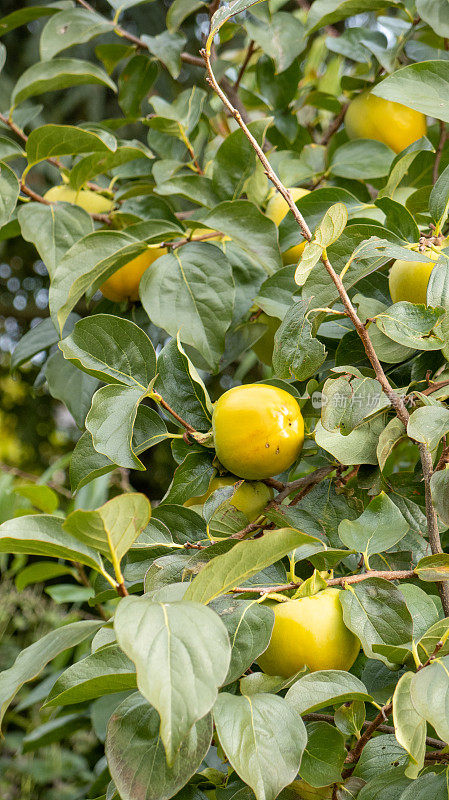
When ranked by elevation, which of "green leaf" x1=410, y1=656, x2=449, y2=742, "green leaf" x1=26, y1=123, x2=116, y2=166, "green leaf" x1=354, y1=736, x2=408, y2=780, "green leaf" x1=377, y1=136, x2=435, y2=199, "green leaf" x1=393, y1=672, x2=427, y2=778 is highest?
"green leaf" x1=26, y1=123, x2=116, y2=166

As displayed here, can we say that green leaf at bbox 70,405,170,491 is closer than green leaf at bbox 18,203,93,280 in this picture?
Yes

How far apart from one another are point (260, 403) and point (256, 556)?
14 cm

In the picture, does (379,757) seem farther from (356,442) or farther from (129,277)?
(129,277)

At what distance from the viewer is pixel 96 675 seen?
0.33m

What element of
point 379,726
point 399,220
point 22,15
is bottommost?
point 379,726

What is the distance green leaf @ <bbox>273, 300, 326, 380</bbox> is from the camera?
42 centimetres

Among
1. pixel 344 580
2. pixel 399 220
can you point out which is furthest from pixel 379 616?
pixel 399 220

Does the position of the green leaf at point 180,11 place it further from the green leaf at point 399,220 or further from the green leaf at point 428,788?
the green leaf at point 428,788

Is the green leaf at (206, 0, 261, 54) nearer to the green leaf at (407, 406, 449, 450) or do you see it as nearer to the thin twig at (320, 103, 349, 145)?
the green leaf at (407, 406, 449, 450)

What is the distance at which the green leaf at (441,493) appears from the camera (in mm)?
358

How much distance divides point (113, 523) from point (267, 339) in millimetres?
337

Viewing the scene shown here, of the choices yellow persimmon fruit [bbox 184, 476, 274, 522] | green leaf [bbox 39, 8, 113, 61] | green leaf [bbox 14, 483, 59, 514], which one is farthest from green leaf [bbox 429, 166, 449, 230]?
green leaf [bbox 14, 483, 59, 514]

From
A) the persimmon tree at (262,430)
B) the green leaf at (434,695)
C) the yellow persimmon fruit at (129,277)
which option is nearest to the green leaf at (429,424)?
the persimmon tree at (262,430)

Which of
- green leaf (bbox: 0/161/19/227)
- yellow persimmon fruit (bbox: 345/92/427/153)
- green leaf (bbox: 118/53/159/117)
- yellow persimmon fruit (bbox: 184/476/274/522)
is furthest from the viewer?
green leaf (bbox: 118/53/159/117)
